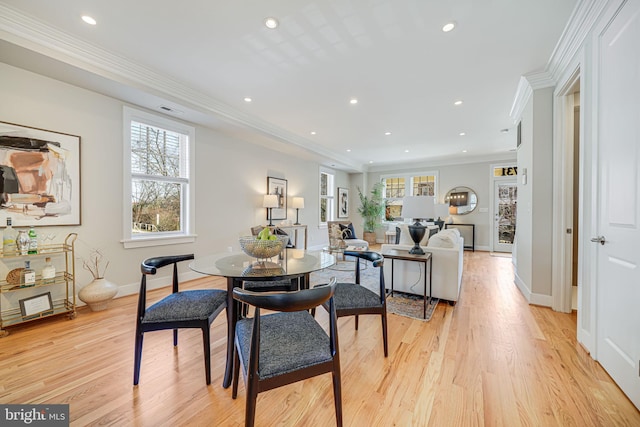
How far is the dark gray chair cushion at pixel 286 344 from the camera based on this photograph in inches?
44.2

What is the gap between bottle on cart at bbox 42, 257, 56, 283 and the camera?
2438 millimetres

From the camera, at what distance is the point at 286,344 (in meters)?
1.23

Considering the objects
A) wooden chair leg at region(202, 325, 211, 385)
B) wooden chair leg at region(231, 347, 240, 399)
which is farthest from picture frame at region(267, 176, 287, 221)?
wooden chair leg at region(231, 347, 240, 399)

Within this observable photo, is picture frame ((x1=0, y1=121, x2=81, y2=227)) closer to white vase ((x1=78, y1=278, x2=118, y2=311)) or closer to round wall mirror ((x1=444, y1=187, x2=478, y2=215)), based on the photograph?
white vase ((x1=78, y1=278, x2=118, y2=311))

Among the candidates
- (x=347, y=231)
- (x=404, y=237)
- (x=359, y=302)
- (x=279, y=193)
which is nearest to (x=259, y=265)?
(x=359, y=302)

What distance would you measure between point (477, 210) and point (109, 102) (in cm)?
814

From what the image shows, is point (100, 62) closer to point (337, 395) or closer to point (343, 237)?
point (337, 395)

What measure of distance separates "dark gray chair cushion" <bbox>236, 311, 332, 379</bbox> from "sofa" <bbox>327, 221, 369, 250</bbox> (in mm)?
3710

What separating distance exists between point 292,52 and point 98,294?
10.6 feet

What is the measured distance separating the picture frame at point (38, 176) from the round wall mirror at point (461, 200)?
7.99 metres

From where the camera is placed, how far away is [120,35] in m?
2.27

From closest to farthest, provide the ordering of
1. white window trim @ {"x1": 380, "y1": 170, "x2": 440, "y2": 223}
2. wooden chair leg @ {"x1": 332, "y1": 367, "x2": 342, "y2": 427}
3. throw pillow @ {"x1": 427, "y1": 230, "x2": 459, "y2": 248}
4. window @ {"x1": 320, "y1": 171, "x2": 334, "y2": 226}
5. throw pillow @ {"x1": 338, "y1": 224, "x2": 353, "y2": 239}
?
wooden chair leg @ {"x1": 332, "y1": 367, "x2": 342, "y2": 427}
throw pillow @ {"x1": 427, "y1": 230, "x2": 459, "y2": 248}
throw pillow @ {"x1": 338, "y1": 224, "x2": 353, "y2": 239}
window @ {"x1": 320, "y1": 171, "x2": 334, "y2": 226}
white window trim @ {"x1": 380, "y1": 170, "x2": 440, "y2": 223}

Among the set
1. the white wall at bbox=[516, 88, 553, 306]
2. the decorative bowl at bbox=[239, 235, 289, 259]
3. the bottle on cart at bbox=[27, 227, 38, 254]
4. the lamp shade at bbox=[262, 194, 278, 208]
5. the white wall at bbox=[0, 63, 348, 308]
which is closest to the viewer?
the decorative bowl at bbox=[239, 235, 289, 259]

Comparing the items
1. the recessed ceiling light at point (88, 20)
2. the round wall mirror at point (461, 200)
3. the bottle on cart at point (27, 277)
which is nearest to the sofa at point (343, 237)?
the round wall mirror at point (461, 200)
